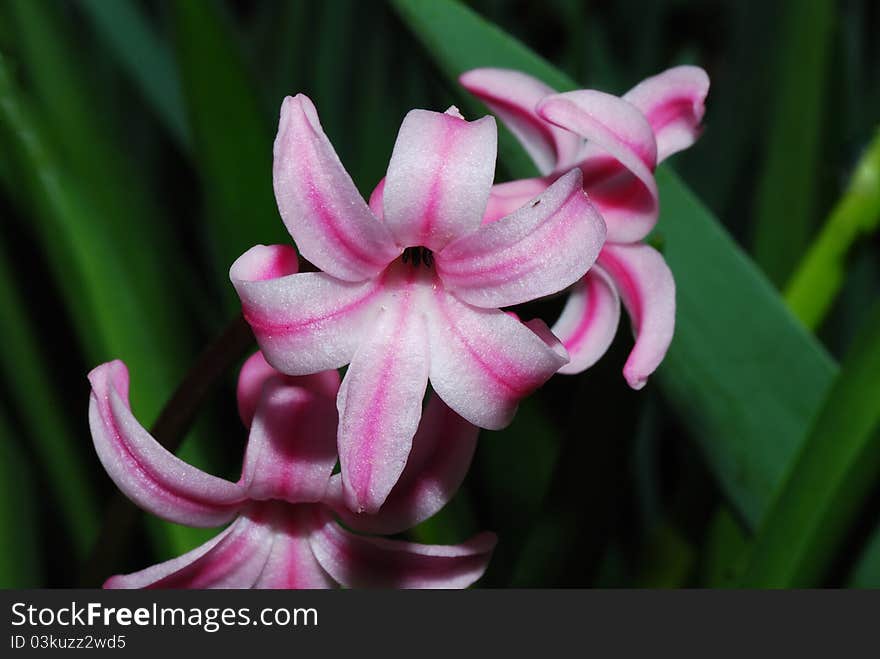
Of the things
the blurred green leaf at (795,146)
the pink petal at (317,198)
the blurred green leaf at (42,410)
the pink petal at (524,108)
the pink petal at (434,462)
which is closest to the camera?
the pink petal at (317,198)

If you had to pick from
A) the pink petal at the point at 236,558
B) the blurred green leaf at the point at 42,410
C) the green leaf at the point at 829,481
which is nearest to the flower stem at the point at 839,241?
the green leaf at the point at 829,481

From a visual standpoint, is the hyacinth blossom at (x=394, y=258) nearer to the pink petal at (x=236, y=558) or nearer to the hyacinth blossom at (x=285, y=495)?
the hyacinth blossom at (x=285, y=495)

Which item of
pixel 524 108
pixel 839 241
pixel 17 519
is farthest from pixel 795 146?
pixel 17 519

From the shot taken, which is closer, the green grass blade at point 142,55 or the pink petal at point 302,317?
the pink petal at point 302,317

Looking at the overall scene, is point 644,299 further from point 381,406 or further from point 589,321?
point 381,406

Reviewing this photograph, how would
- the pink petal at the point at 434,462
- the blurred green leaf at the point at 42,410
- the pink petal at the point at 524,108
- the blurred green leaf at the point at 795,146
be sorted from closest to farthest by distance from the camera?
the pink petal at the point at 434,462, the pink petal at the point at 524,108, the blurred green leaf at the point at 42,410, the blurred green leaf at the point at 795,146

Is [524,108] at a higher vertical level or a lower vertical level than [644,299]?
higher

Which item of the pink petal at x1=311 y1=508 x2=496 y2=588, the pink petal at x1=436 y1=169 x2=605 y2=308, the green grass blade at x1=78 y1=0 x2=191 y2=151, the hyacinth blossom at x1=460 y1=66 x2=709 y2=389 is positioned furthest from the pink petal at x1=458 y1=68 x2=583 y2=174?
the green grass blade at x1=78 y1=0 x2=191 y2=151
